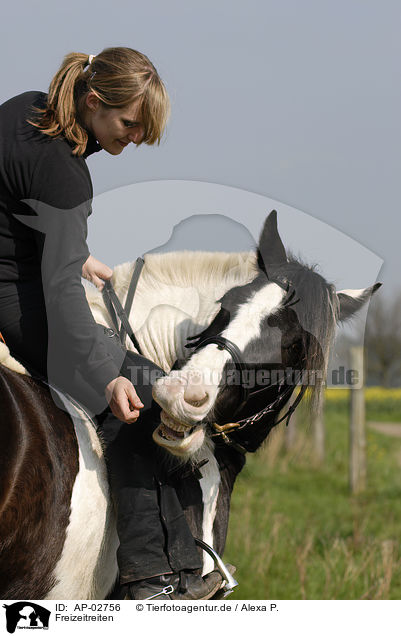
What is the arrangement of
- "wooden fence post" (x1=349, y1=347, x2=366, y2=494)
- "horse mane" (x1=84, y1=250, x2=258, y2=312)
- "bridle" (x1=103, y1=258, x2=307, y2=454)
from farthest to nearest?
"wooden fence post" (x1=349, y1=347, x2=366, y2=494)
"horse mane" (x1=84, y1=250, x2=258, y2=312)
"bridle" (x1=103, y1=258, x2=307, y2=454)

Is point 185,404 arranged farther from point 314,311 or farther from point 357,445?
point 357,445

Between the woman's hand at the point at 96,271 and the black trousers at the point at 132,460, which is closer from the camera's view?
the black trousers at the point at 132,460

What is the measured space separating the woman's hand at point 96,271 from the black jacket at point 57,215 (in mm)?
558

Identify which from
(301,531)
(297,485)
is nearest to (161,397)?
(301,531)

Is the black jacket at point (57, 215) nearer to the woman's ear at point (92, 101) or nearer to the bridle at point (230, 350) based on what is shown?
the woman's ear at point (92, 101)

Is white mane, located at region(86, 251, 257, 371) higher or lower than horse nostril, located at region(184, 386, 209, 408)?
higher

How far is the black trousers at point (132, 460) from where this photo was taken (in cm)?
247

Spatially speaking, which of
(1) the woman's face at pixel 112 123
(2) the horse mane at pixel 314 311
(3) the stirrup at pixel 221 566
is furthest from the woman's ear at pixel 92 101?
(3) the stirrup at pixel 221 566

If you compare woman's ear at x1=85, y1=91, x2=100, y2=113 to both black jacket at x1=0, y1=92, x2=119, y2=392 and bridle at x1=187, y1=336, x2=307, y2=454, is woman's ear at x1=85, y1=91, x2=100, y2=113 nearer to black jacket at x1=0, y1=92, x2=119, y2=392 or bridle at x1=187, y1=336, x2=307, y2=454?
black jacket at x1=0, y1=92, x2=119, y2=392

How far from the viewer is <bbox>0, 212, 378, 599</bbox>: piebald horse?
2299 millimetres

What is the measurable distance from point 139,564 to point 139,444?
432 mm
